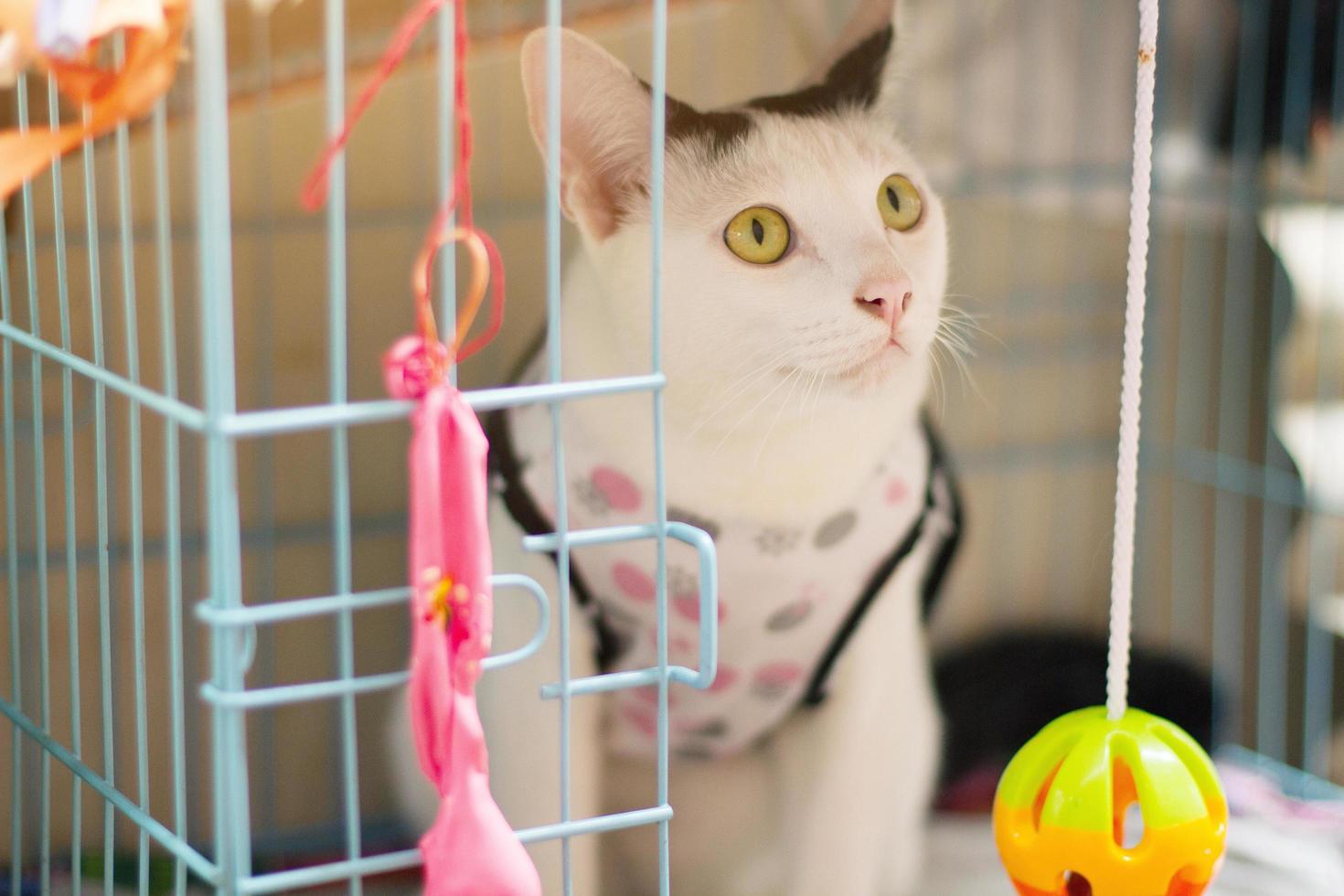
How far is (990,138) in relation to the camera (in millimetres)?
1535

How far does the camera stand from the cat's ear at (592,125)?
2.65ft

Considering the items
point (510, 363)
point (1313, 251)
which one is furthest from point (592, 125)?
point (1313, 251)

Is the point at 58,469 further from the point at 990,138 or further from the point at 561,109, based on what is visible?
the point at 990,138

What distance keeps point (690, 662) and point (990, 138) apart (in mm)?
769

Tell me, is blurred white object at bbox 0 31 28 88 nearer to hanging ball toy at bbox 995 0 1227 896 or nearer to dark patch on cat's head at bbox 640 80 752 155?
dark patch on cat's head at bbox 640 80 752 155

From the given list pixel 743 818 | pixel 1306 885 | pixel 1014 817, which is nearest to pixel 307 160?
pixel 743 818

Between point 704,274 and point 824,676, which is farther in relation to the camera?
point 824,676

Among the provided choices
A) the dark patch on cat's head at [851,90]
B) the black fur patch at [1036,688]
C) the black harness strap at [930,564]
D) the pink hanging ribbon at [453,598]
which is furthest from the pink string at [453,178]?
the black fur patch at [1036,688]

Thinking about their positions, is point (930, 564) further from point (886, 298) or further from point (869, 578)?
point (886, 298)

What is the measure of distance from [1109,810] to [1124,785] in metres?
0.05

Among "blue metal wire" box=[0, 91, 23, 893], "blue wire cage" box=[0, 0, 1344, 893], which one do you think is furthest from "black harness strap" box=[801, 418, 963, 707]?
"blue metal wire" box=[0, 91, 23, 893]

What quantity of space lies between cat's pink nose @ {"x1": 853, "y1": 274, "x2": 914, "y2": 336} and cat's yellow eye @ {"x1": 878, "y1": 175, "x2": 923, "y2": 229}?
0.09 meters

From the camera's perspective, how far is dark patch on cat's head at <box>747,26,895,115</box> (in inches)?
39.3

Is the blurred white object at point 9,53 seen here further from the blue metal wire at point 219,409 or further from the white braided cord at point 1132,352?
the white braided cord at point 1132,352
